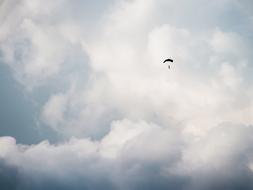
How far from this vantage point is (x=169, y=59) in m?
92.9

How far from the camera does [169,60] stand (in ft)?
307

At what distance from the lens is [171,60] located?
9419 cm

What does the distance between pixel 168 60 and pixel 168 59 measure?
0.79 meters

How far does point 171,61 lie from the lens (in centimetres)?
9456

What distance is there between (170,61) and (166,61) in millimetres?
2788

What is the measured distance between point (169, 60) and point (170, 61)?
1089 millimetres

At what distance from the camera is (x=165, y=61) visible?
92.4 meters

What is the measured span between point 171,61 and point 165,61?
183 inches

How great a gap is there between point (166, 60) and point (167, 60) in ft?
2.30

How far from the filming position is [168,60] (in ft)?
307

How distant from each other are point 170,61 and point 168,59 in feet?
6.98

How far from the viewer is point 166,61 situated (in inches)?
3671

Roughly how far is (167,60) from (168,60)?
0.74 metres

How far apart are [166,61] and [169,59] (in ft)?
6.66
